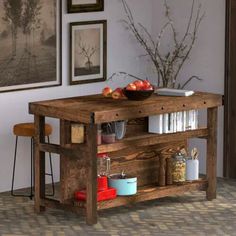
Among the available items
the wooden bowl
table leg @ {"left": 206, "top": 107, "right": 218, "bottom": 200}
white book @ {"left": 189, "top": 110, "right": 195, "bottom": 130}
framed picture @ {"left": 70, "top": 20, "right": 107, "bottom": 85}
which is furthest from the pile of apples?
framed picture @ {"left": 70, "top": 20, "right": 107, "bottom": 85}

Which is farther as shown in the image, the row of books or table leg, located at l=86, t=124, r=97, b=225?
the row of books

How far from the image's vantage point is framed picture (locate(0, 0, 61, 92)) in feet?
27.1

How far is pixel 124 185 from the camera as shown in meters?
7.70

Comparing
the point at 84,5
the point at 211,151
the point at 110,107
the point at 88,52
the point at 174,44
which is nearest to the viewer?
the point at 110,107

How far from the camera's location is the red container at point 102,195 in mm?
7500

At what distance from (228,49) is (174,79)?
2.02 feet

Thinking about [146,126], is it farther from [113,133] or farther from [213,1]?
[213,1]

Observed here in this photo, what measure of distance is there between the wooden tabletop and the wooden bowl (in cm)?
4

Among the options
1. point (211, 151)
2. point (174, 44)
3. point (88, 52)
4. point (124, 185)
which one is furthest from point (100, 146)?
point (174, 44)

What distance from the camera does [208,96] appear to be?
319 inches

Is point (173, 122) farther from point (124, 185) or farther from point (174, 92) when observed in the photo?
point (124, 185)

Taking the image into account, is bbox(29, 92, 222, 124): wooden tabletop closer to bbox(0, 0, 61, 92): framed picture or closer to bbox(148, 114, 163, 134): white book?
bbox(148, 114, 163, 134): white book

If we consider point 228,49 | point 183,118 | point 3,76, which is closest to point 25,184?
point 3,76

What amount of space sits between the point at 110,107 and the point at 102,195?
2.14ft
